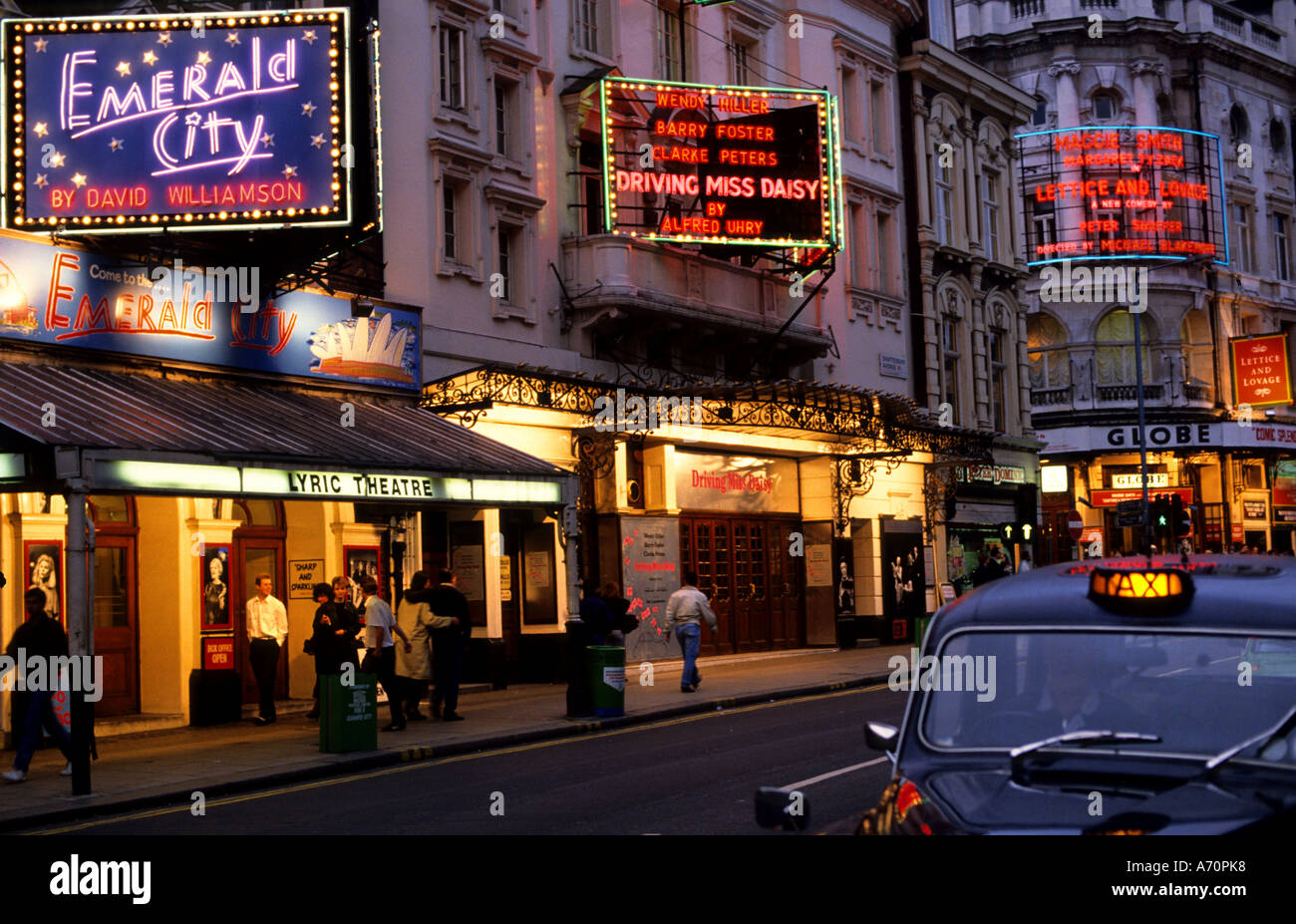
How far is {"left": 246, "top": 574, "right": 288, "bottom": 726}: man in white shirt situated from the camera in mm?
20094

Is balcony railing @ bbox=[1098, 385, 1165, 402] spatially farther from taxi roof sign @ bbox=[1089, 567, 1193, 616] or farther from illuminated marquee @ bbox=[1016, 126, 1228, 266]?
taxi roof sign @ bbox=[1089, 567, 1193, 616]

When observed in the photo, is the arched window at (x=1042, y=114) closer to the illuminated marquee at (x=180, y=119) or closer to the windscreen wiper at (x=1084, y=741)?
the illuminated marquee at (x=180, y=119)

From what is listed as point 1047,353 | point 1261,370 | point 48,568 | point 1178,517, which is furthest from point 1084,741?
point 1261,370

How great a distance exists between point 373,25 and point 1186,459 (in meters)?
39.3

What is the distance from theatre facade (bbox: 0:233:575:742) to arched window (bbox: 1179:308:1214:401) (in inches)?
1308

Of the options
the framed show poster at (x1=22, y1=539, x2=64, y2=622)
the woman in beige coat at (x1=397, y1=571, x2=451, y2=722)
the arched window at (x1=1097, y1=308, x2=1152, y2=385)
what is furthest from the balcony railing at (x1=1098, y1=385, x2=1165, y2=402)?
the framed show poster at (x1=22, y1=539, x2=64, y2=622)

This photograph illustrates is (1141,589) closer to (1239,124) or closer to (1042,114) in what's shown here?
(1042,114)

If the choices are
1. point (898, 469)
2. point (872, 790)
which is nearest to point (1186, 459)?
point (898, 469)

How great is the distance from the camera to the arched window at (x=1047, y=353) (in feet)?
171

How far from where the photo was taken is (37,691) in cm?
1433

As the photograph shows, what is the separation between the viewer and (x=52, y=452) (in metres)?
14.3

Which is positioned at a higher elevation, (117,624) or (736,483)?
(736,483)

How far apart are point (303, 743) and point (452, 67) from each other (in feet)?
40.0

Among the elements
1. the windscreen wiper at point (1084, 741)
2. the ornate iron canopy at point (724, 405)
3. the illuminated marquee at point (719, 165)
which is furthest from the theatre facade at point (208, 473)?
the windscreen wiper at point (1084, 741)
